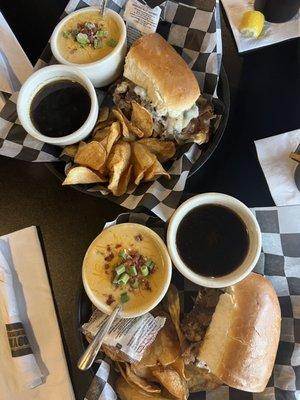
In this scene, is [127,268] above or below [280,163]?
below

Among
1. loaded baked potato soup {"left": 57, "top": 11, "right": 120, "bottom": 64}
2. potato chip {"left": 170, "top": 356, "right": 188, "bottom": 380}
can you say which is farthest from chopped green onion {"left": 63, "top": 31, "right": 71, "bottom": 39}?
potato chip {"left": 170, "top": 356, "right": 188, "bottom": 380}

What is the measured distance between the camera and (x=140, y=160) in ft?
4.25

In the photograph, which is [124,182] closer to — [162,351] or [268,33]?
[162,351]

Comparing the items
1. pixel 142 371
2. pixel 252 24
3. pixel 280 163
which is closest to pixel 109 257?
pixel 142 371

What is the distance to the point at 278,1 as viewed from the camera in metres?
1.49

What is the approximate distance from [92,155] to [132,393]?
0.59 metres


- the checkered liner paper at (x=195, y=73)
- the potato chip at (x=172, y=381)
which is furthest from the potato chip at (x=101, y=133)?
the potato chip at (x=172, y=381)

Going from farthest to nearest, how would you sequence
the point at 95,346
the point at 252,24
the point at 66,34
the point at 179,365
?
the point at 252,24 → the point at 66,34 → the point at 179,365 → the point at 95,346

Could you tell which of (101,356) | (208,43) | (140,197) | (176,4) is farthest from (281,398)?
(176,4)

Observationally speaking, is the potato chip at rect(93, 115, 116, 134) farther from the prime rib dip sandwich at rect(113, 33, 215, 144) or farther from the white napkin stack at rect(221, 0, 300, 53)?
the white napkin stack at rect(221, 0, 300, 53)

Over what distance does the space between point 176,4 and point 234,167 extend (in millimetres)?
464

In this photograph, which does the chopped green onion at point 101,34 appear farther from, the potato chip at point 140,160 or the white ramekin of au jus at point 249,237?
the white ramekin of au jus at point 249,237

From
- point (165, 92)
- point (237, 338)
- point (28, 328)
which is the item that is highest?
point (165, 92)

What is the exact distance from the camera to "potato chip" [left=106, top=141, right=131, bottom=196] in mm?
1282
